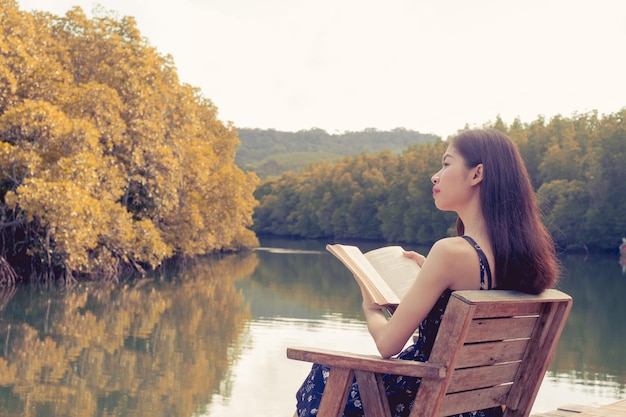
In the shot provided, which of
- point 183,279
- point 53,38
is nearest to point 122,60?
point 53,38

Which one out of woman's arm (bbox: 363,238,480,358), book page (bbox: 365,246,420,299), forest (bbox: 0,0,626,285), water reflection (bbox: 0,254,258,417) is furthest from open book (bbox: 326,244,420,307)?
water reflection (bbox: 0,254,258,417)

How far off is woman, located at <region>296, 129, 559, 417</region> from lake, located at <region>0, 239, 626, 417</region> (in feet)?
17.1

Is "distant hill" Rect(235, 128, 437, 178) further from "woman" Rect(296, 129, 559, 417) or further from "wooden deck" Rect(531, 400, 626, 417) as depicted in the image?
"woman" Rect(296, 129, 559, 417)

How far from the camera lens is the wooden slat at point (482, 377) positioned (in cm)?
232

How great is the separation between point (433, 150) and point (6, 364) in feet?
177

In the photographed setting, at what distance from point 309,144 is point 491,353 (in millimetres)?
136806

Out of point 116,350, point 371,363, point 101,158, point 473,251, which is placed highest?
point 101,158

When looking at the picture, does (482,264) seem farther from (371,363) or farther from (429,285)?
(371,363)

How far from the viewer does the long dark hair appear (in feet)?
7.81

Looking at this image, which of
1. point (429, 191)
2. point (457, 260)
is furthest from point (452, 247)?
point (429, 191)

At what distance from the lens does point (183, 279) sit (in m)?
22.5

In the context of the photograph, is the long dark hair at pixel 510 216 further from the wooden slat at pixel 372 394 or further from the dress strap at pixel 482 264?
the wooden slat at pixel 372 394

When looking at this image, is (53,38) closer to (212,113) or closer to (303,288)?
(303,288)

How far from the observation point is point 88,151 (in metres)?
19.0
